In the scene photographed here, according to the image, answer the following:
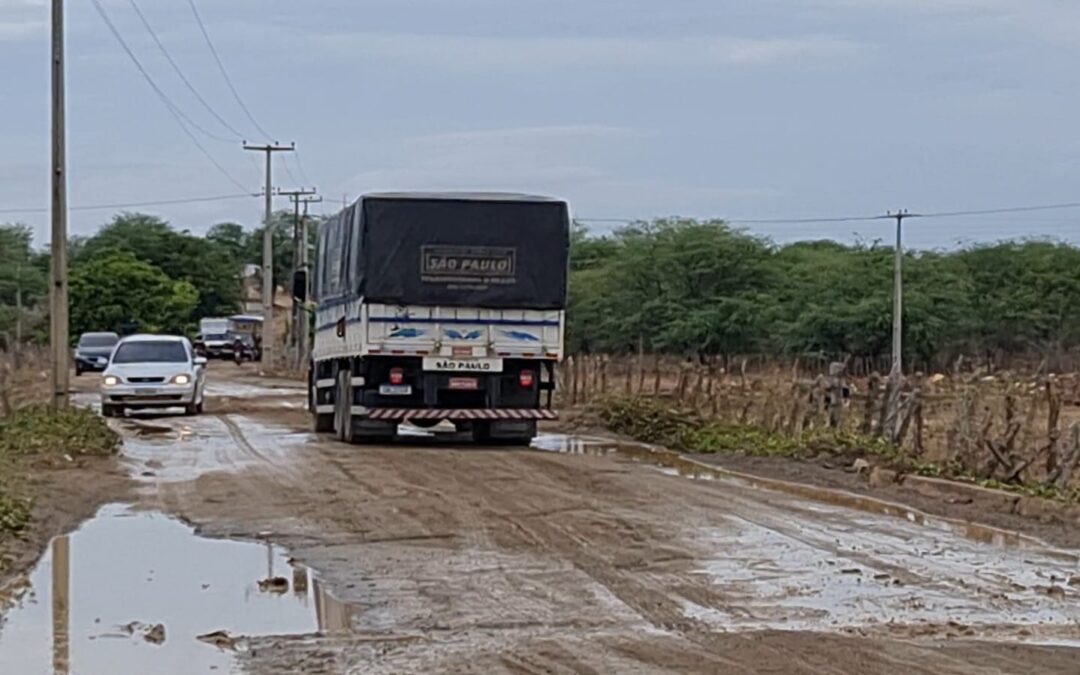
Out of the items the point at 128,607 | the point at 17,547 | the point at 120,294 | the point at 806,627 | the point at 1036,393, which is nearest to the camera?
the point at 806,627

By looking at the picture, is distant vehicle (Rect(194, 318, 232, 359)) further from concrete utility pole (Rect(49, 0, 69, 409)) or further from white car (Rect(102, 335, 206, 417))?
concrete utility pole (Rect(49, 0, 69, 409))

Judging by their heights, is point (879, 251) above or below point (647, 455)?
above

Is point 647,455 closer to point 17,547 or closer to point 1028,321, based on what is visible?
point 17,547

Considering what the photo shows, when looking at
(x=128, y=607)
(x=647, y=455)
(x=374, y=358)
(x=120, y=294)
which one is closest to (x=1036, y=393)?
(x=647, y=455)

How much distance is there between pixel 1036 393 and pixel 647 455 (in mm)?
5351

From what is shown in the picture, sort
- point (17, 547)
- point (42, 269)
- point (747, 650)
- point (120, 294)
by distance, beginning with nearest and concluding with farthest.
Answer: point (747, 650) < point (17, 547) < point (120, 294) < point (42, 269)

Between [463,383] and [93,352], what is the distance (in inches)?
1624

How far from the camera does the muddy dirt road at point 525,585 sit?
9.45 m

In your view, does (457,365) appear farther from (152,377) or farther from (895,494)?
(152,377)

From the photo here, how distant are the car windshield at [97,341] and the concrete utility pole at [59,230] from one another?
124 feet

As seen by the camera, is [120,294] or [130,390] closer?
[130,390]

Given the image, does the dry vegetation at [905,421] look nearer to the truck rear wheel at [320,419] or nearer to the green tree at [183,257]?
the truck rear wheel at [320,419]

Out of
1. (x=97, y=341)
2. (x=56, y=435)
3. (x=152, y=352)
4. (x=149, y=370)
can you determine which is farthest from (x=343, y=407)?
(x=97, y=341)

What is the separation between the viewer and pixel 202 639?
32.8ft
